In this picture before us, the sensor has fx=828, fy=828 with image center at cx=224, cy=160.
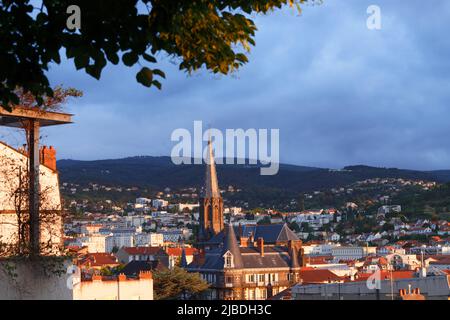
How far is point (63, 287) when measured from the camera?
9516mm

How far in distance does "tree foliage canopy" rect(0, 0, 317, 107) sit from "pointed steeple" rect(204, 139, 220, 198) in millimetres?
81501

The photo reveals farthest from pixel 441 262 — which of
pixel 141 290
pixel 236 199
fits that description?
pixel 236 199

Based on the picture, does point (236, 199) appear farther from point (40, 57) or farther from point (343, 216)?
point (40, 57)

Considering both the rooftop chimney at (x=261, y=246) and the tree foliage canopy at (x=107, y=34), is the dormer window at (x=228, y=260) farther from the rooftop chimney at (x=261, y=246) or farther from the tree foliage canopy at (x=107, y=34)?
the tree foliage canopy at (x=107, y=34)

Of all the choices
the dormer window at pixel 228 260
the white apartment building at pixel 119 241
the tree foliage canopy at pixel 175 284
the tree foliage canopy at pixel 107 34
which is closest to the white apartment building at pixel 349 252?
the white apartment building at pixel 119 241

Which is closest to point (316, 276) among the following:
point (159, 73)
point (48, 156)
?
point (48, 156)

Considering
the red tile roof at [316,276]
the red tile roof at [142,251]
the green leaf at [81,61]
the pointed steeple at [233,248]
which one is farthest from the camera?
the red tile roof at [142,251]

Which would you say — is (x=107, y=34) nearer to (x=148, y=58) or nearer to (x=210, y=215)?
(x=148, y=58)

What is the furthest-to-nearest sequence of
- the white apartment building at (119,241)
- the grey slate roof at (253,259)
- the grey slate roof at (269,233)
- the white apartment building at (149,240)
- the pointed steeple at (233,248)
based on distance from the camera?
the white apartment building at (149,240) → the white apartment building at (119,241) → the grey slate roof at (269,233) → the grey slate roof at (253,259) → the pointed steeple at (233,248)

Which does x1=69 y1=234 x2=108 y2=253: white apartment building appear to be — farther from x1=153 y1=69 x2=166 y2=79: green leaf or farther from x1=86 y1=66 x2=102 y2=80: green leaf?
x1=86 y1=66 x2=102 y2=80: green leaf

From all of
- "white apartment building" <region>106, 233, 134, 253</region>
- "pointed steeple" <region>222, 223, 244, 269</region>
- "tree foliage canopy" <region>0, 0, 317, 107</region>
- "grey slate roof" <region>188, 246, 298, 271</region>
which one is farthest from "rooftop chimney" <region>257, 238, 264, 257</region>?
"white apartment building" <region>106, 233, 134, 253</region>

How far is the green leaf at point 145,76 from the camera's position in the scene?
4867 mm

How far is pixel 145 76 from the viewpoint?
487 centimetres

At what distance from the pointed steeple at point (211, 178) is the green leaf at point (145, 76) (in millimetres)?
81811
